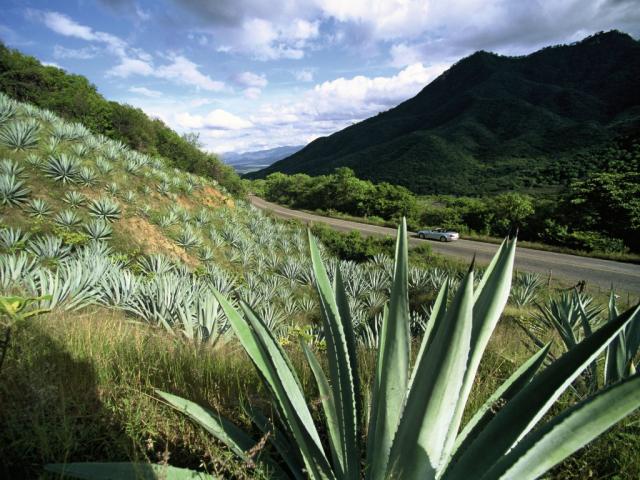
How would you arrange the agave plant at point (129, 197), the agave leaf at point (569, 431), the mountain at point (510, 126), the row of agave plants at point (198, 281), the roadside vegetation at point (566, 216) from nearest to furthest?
the agave leaf at point (569, 431) → the row of agave plants at point (198, 281) → the agave plant at point (129, 197) → the roadside vegetation at point (566, 216) → the mountain at point (510, 126)

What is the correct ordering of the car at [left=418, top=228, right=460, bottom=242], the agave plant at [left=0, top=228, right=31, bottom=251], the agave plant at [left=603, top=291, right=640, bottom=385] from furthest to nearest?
1. the car at [left=418, top=228, right=460, bottom=242]
2. the agave plant at [left=0, top=228, right=31, bottom=251]
3. the agave plant at [left=603, top=291, right=640, bottom=385]

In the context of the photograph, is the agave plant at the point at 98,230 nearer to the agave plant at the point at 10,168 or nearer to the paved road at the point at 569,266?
the agave plant at the point at 10,168

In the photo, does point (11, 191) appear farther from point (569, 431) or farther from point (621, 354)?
point (621, 354)

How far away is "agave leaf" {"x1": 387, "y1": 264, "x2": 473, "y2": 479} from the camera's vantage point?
804 mm

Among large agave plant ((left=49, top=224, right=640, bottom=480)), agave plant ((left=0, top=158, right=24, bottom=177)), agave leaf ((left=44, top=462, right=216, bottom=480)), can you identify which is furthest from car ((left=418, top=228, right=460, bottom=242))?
agave leaf ((left=44, top=462, right=216, bottom=480))

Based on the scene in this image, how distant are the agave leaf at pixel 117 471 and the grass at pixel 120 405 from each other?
0.12 m

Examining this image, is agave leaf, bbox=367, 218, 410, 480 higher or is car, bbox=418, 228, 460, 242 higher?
agave leaf, bbox=367, 218, 410, 480

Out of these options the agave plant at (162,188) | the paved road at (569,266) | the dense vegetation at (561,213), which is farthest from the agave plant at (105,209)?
the dense vegetation at (561,213)

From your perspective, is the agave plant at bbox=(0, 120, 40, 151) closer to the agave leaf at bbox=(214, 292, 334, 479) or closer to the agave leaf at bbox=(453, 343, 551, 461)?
the agave leaf at bbox=(214, 292, 334, 479)

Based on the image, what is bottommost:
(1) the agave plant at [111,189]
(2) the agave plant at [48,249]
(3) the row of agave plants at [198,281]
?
(3) the row of agave plants at [198,281]

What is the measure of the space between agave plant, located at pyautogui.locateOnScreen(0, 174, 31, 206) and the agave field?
0.03 m

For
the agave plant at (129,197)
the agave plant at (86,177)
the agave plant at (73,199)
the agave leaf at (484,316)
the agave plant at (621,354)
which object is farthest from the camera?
the agave plant at (129,197)

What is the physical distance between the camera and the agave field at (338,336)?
85 centimetres

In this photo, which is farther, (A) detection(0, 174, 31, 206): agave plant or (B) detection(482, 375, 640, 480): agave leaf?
(A) detection(0, 174, 31, 206): agave plant
